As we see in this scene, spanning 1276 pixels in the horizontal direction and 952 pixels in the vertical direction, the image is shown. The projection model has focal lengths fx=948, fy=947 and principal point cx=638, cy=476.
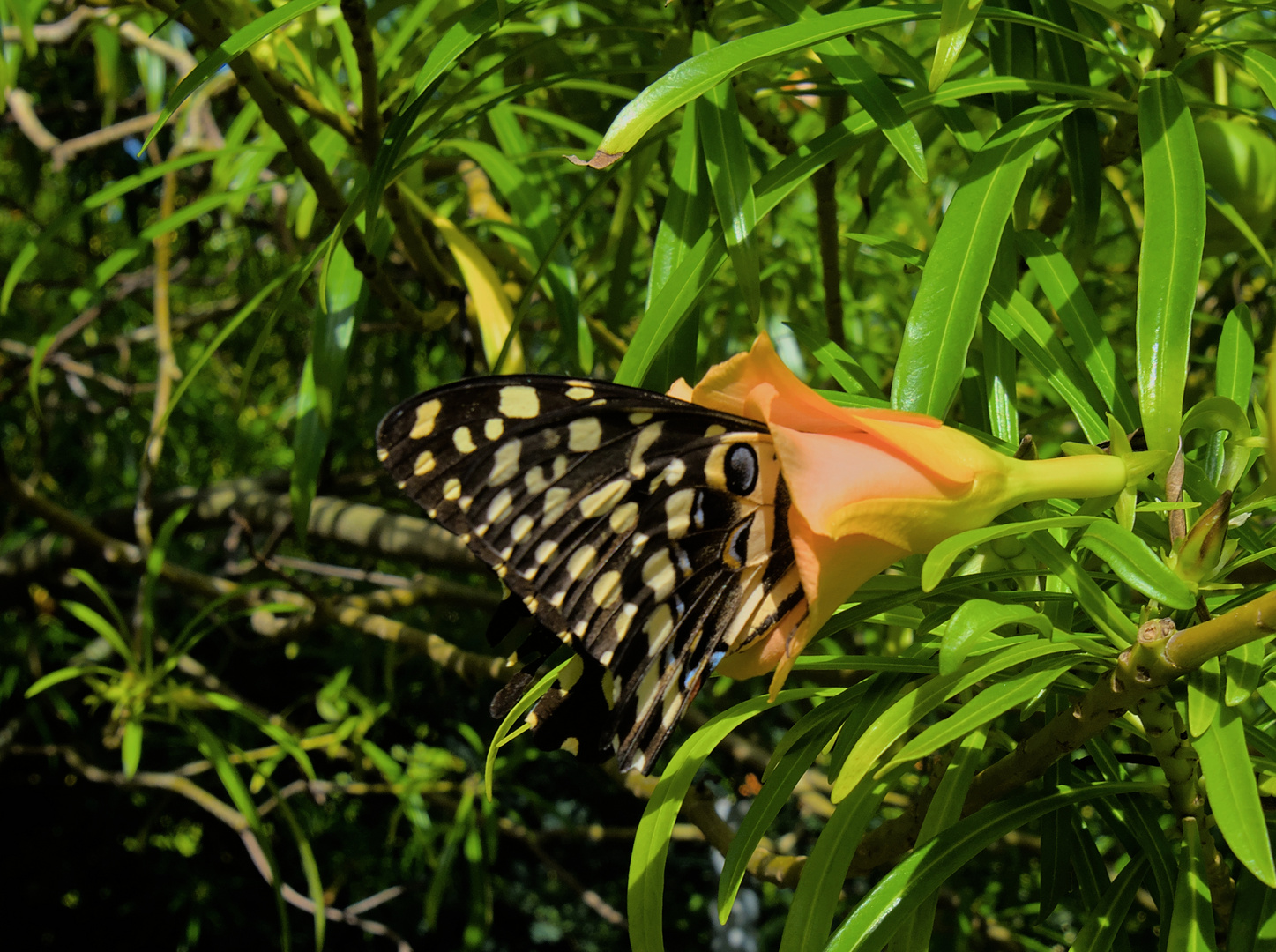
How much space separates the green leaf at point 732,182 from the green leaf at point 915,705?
207 mm

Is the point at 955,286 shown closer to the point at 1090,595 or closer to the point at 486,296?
the point at 1090,595

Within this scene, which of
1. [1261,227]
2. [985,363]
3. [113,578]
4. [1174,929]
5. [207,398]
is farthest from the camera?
[113,578]

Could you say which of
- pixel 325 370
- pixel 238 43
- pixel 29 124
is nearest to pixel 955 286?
pixel 238 43

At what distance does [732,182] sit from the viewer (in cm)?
48

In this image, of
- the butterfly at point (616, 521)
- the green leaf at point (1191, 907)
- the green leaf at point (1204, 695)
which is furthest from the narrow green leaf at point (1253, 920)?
the butterfly at point (616, 521)

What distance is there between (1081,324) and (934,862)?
27cm

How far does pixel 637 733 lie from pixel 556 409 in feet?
0.52

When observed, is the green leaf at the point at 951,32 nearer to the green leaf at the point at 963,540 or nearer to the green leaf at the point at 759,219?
the green leaf at the point at 759,219

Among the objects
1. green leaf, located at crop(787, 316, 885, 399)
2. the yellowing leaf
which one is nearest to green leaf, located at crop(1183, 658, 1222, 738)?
green leaf, located at crop(787, 316, 885, 399)

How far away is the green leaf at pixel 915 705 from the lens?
1.10 feet

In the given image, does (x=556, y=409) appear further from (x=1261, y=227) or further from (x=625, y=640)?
(x=1261, y=227)

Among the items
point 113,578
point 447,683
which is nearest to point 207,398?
point 113,578

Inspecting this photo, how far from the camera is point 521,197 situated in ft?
2.37

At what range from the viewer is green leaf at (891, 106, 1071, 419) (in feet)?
1.27
